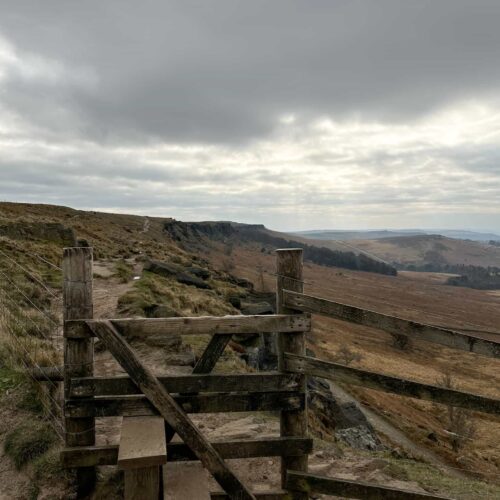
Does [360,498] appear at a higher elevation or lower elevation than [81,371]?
lower

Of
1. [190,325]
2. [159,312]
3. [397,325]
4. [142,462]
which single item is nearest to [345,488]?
[397,325]

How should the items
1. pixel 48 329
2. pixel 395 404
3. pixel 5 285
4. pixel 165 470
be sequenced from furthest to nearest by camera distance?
pixel 395 404
pixel 5 285
pixel 48 329
pixel 165 470

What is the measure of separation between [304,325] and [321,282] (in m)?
121

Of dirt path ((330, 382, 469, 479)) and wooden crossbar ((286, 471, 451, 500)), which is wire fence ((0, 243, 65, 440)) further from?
dirt path ((330, 382, 469, 479))

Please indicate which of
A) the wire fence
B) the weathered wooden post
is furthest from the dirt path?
the weathered wooden post

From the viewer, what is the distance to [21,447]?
5.21 m

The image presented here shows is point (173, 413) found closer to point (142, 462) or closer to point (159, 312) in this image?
point (142, 462)

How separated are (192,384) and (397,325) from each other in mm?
2136

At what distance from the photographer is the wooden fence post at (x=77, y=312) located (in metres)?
4.34

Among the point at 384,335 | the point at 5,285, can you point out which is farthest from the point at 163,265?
the point at 384,335

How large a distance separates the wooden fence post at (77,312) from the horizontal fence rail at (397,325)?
6.81 ft

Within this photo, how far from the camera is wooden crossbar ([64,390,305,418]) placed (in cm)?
432

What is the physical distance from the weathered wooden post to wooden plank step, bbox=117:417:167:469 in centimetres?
134

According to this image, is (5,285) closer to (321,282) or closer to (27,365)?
(27,365)
